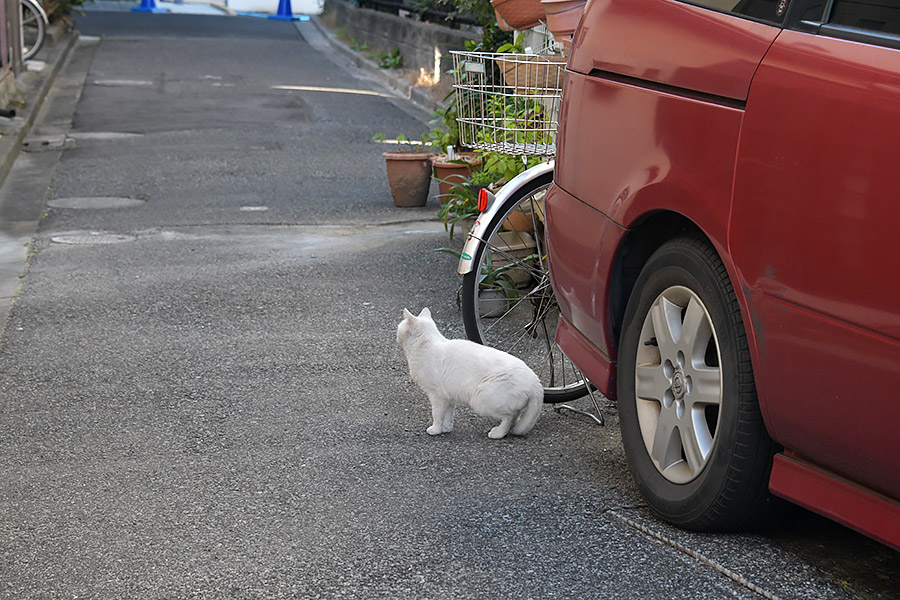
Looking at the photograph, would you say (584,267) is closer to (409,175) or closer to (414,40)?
(409,175)

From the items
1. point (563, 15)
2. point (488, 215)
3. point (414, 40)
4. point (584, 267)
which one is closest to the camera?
point (584, 267)

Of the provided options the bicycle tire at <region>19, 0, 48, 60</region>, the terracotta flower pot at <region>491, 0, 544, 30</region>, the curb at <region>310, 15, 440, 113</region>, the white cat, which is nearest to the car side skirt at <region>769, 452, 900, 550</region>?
the white cat

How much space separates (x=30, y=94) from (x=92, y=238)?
25.5 ft

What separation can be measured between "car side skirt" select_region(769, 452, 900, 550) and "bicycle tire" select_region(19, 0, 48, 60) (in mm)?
16375

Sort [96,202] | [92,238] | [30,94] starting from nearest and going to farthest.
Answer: [92,238] → [96,202] → [30,94]

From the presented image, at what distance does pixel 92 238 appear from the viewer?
755cm

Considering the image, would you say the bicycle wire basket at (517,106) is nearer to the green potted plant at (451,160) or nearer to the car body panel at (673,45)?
the car body panel at (673,45)

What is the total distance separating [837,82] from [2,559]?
2594 mm

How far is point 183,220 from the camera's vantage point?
8281mm

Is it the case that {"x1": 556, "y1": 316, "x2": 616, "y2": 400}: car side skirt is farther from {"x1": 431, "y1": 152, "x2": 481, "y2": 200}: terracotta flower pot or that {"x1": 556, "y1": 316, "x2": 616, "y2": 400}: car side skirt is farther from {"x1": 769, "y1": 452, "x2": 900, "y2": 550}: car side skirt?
{"x1": 431, "y1": 152, "x2": 481, "y2": 200}: terracotta flower pot

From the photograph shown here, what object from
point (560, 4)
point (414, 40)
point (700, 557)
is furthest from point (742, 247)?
point (414, 40)

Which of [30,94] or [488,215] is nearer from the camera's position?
[488,215]

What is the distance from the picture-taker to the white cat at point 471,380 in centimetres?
379

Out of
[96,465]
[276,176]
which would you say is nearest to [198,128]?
[276,176]
